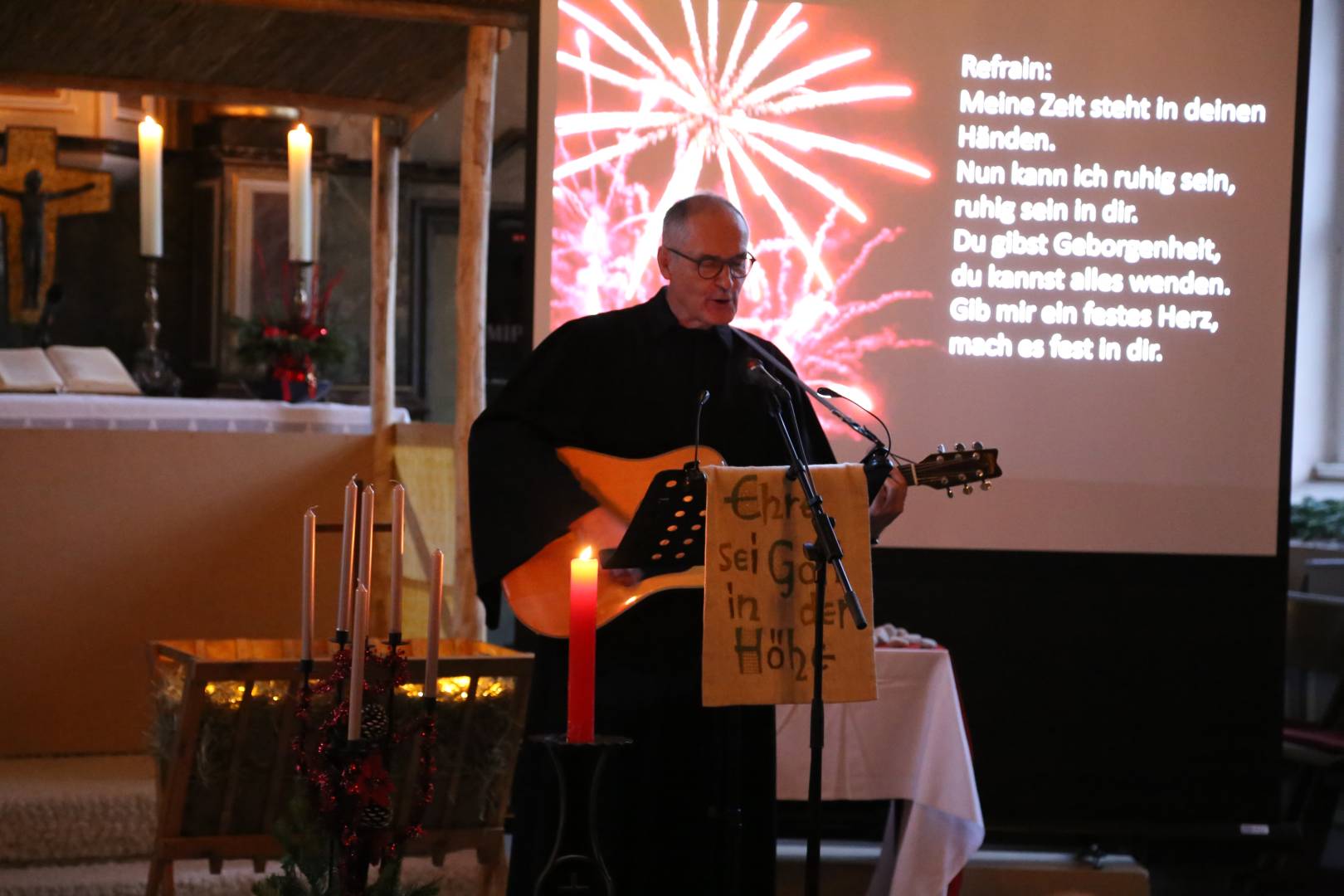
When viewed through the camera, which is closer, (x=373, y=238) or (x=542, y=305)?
(x=542, y=305)

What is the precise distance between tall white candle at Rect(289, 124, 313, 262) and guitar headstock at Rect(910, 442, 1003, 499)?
3.05 metres

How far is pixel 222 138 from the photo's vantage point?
927cm

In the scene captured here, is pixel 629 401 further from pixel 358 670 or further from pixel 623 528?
pixel 358 670

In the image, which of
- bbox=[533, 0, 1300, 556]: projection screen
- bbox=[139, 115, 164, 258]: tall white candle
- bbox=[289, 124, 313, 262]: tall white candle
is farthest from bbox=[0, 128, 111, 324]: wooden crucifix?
bbox=[533, 0, 1300, 556]: projection screen

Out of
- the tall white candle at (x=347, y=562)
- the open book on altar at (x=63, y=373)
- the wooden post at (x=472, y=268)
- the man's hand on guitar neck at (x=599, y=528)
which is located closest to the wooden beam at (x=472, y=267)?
the wooden post at (x=472, y=268)

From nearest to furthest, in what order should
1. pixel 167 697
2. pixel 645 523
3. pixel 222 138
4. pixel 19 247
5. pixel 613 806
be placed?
pixel 645 523, pixel 613 806, pixel 167 697, pixel 19 247, pixel 222 138

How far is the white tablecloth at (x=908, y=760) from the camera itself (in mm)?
3968

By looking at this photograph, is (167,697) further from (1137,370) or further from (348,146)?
(348,146)

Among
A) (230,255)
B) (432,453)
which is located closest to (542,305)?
(432,453)

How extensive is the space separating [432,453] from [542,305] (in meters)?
0.93

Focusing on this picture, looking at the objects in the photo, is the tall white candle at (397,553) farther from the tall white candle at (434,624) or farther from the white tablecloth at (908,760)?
the white tablecloth at (908,760)

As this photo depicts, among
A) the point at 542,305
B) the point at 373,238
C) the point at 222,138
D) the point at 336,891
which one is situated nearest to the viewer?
the point at 336,891

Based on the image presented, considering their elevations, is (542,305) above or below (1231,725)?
above

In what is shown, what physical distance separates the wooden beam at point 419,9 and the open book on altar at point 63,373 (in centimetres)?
157
